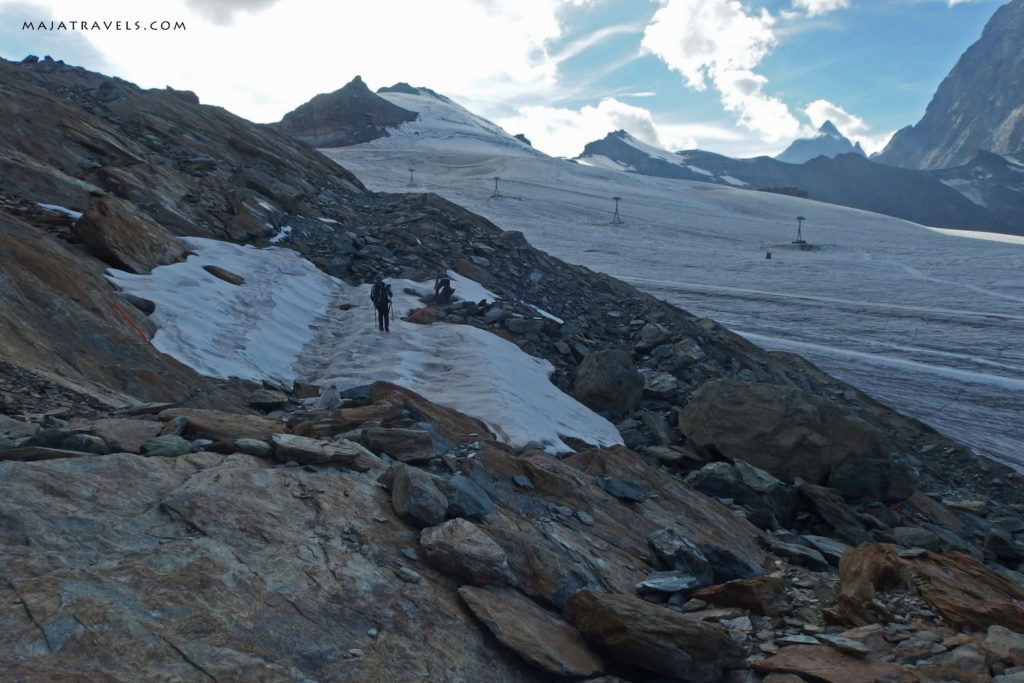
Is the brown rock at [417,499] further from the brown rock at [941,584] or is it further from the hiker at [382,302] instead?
the hiker at [382,302]

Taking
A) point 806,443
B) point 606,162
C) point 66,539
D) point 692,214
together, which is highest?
point 606,162

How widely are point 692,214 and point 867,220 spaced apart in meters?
19.6

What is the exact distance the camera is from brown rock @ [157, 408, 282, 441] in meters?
6.32

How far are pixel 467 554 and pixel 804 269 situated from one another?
151 ft

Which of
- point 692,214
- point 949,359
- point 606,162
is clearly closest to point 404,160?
point 692,214

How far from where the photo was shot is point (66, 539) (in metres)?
4.09

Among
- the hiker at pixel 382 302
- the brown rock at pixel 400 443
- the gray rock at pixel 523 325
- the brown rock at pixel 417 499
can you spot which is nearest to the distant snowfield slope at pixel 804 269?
the gray rock at pixel 523 325

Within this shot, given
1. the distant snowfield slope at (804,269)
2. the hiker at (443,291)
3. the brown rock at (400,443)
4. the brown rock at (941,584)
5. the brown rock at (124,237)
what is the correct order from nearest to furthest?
1. the brown rock at (941,584)
2. the brown rock at (400,443)
3. the brown rock at (124,237)
4. the hiker at (443,291)
5. the distant snowfield slope at (804,269)

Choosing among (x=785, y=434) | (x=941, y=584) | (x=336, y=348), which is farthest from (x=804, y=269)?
(x=941, y=584)

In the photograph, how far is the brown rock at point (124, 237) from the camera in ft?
40.2

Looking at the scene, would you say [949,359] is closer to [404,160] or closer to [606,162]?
[404,160]

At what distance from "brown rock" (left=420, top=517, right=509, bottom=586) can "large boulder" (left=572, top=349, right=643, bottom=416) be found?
27.5 ft

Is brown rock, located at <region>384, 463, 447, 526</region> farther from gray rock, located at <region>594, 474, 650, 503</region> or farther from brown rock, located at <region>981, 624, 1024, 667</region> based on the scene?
brown rock, located at <region>981, 624, 1024, 667</region>

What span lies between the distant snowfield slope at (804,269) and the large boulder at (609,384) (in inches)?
405
